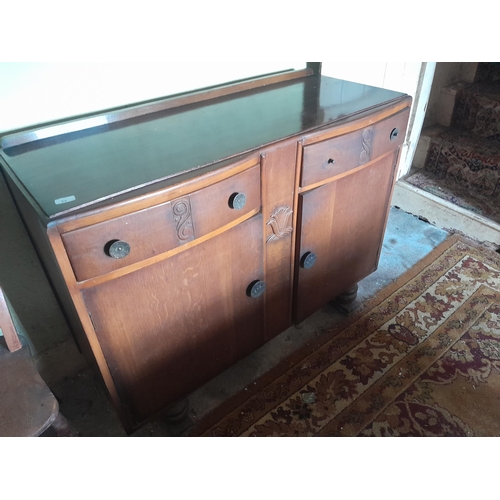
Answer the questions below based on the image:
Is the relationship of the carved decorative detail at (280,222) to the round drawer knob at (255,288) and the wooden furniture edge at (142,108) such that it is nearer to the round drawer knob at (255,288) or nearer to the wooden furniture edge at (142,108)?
the round drawer knob at (255,288)

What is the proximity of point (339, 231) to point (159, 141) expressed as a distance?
58 cm

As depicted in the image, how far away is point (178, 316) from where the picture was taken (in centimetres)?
89

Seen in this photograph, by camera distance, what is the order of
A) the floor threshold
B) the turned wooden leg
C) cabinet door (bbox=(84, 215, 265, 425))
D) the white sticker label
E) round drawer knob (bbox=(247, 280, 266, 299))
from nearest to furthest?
1. the white sticker label
2. cabinet door (bbox=(84, 215, 265, 425))
3. round drawer knob (bbox=(247, 280, 266, 299))
4. the turned wooden leg
5. the floor threshold

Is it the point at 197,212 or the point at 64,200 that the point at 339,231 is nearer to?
the point at 197,212

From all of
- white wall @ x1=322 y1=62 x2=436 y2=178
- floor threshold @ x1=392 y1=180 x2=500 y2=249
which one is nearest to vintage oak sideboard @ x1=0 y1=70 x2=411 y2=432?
white wall @ x1=322 y1=62 x2=436 y2=178

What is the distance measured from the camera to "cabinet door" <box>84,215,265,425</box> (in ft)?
2.59

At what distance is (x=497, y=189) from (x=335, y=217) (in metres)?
1.41

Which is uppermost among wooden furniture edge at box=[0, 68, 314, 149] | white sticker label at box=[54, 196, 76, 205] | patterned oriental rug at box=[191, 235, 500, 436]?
wooden furniture edge at box=[0, 68, 314, 149]

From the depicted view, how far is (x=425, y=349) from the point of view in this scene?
1398 millimetres

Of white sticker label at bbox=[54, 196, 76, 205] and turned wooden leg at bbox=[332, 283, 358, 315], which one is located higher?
white sticker label at bbox=[54, 196, 76, 205]

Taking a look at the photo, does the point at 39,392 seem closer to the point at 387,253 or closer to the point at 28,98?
the point at 28,98

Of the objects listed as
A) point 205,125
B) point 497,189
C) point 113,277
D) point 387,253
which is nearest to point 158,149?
point 205,125

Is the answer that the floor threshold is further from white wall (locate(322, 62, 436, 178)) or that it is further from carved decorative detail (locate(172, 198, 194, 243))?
carved decorative detail (locate(172, 198, 194, 243))

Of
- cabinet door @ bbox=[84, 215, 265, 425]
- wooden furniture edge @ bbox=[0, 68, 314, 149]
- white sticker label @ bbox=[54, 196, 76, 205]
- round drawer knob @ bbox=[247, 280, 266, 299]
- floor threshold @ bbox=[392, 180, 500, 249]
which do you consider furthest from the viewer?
floor threshold @ bbox=[392, 180, 500, 249]
